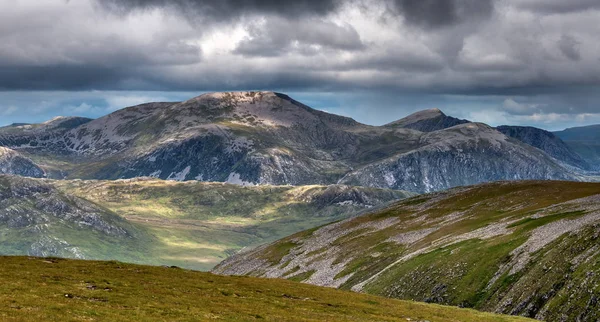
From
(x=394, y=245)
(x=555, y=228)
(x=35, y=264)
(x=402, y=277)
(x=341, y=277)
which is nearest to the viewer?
(x=35, y=264)

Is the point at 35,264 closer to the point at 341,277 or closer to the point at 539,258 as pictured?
the point at 539,258

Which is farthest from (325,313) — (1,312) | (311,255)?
Result: (311,255)

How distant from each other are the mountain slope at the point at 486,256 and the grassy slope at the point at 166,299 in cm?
1229

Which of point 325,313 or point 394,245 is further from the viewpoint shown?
point 394,245

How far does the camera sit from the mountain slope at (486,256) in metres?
81.6

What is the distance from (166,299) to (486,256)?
61445 millimetres

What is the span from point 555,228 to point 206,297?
63.9 metres

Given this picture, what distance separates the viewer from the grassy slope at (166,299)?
5206cm

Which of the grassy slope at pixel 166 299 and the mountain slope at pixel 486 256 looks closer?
the grassy slope at pixel 166 299

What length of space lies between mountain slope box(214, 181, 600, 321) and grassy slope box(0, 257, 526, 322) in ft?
40.3

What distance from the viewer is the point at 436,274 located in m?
110

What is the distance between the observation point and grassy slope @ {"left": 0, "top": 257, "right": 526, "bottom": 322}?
52.1m

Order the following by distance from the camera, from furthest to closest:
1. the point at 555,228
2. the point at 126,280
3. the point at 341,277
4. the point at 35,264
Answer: the point at 341,277 → the point at 555,228 → the point at 35,264 → the point at 126,280

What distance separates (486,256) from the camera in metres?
106
